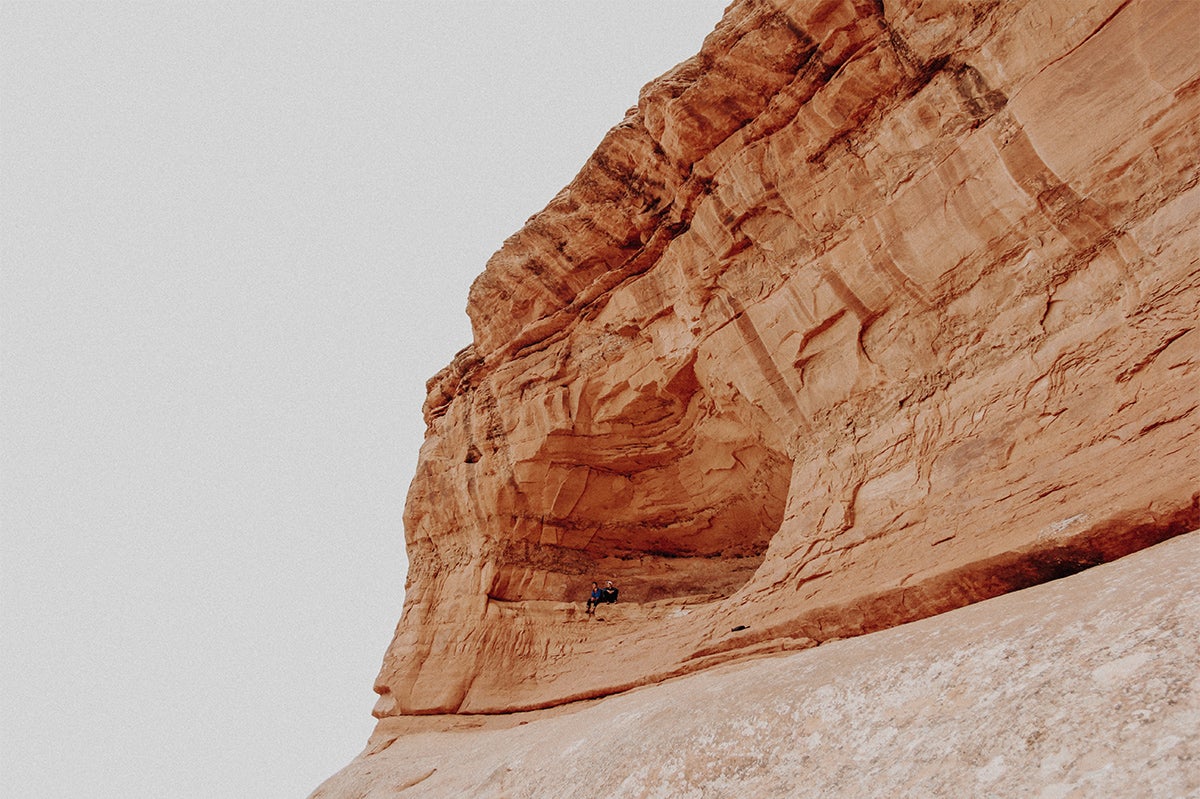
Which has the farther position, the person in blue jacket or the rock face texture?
the person in blue jacket

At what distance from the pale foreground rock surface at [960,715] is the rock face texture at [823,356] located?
1.75 m

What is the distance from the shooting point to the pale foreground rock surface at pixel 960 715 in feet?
14.0

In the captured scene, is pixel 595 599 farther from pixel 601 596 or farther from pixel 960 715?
pixel 960 715

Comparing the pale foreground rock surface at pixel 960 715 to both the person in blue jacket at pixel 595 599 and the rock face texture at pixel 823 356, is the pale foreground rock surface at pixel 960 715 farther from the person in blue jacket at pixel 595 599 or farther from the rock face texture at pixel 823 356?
the person in blue jacket at pixel 595 599

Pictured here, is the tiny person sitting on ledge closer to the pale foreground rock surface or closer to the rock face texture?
the rock face texture

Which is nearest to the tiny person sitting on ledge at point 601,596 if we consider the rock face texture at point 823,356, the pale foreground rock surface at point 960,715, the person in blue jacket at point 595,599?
the person in blue jacket at point 595,599

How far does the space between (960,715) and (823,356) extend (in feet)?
24.9

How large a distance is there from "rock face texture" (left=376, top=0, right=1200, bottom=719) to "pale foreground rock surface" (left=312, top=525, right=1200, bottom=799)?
175 centimetres

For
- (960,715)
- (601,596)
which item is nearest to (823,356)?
(960,715)

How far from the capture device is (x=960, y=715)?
17.8ft

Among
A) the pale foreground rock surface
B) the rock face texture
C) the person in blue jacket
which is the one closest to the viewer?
the pale foreground rock surface

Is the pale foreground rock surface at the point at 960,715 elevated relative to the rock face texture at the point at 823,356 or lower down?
lower down

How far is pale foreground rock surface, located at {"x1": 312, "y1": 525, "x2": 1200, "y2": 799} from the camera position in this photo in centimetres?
428

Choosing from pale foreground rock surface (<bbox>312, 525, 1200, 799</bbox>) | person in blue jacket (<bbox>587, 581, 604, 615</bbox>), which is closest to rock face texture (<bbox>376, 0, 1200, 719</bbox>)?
person in blue jacket (<bbox>587, 581, 604, 615</bbox>)
